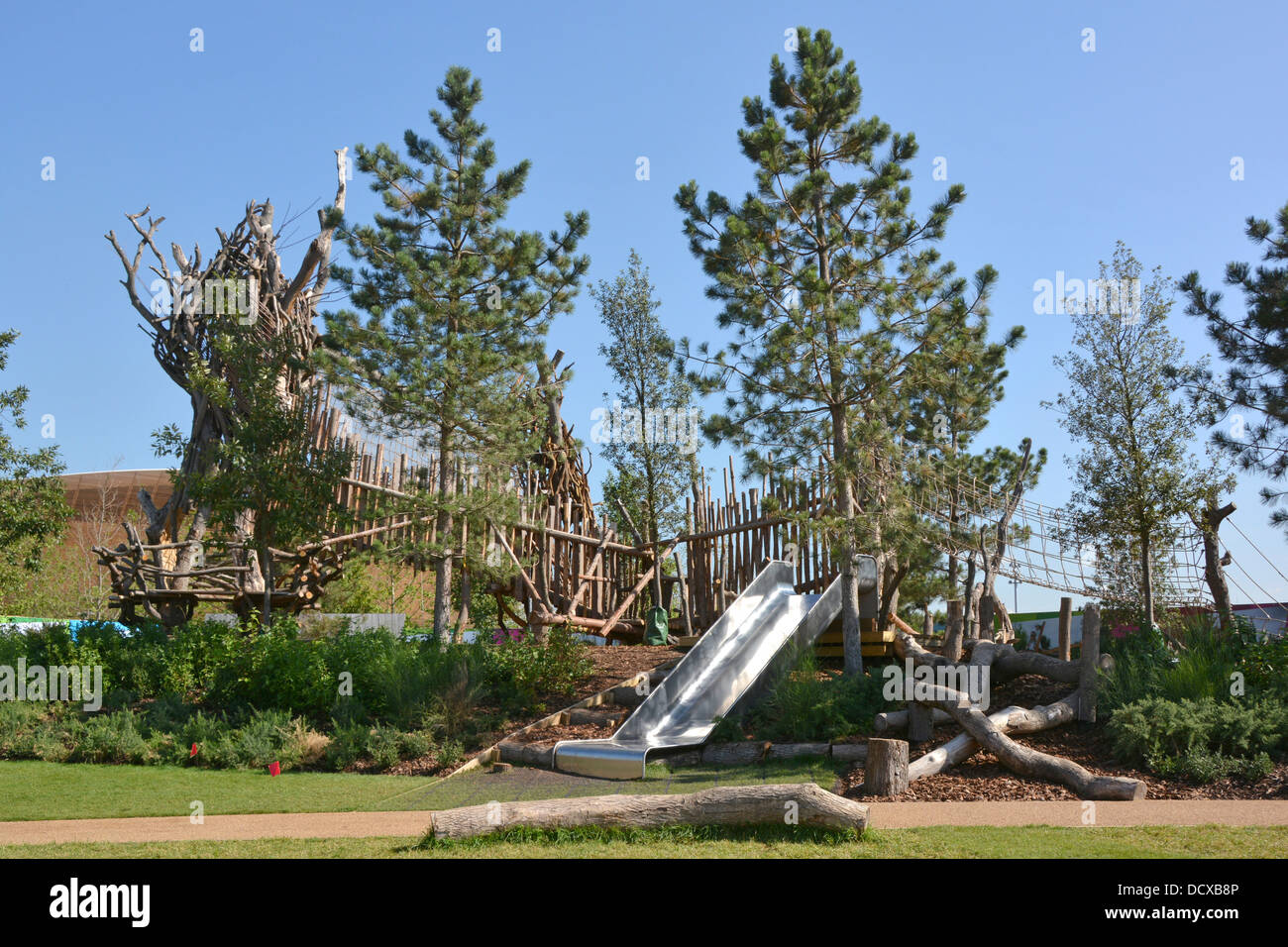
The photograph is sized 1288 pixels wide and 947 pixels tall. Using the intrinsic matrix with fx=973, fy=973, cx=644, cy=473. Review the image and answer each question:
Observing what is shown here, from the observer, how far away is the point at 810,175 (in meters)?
11.9

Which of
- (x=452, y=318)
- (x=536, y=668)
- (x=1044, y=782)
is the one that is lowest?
(x=1044, y=782)

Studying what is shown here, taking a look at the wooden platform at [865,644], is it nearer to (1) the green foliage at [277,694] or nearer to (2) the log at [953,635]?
(2) the log at [953,635]

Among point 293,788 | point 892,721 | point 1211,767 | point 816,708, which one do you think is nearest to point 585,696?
point 816,708

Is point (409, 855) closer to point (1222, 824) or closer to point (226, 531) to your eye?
point (1222, 824)

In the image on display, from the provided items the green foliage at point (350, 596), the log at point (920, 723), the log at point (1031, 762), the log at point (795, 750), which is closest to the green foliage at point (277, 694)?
the log at point (795, 750)

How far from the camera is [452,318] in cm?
1357

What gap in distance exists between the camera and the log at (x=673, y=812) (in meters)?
6.22

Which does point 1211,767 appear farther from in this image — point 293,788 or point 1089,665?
point 293,788

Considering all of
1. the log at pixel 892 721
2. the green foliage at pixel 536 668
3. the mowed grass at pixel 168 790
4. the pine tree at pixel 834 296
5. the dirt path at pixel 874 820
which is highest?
the pine tree at pixel 834 296

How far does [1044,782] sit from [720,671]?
14.1ft

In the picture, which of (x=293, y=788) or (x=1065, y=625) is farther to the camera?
(x=1065, y=625)

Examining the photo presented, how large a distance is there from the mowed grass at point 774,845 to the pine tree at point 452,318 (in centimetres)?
664
